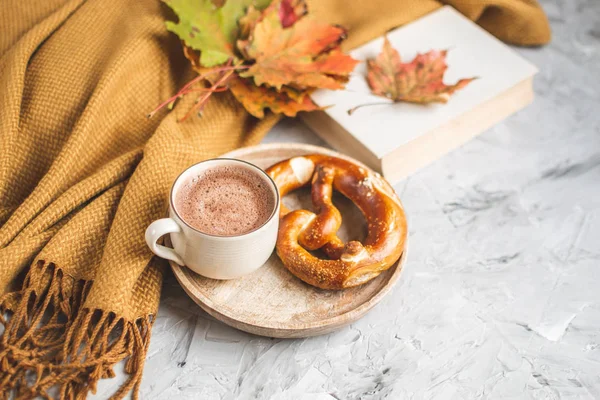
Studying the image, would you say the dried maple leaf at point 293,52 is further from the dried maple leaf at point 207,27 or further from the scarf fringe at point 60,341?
the scarf fringe at point 60,341

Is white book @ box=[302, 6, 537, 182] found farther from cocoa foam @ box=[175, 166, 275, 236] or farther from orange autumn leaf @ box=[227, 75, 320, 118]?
cocoa foam @ box=[175, 166, 275, 236]

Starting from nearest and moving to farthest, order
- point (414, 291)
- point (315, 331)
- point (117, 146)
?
1. point (315, 331)
2. point (414, 291)
3. point (117, 146)

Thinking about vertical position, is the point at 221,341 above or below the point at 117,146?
below

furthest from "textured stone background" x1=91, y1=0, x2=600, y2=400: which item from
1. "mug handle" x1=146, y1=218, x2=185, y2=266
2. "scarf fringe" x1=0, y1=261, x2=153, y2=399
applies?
"mug handle" x1=146, y1=218, x2=185, y2=266

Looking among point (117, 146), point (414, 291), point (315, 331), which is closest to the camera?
point (315, 331)

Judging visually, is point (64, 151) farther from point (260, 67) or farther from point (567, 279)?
point (567, 279)

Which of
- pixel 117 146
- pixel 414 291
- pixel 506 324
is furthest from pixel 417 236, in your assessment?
pixel 117 146

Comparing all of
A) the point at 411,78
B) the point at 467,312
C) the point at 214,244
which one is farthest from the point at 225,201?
the point at 411,78

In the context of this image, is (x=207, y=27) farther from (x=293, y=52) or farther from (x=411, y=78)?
(x=411, y=78)
